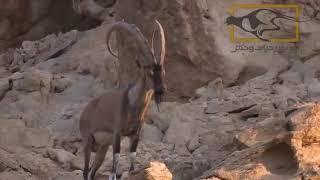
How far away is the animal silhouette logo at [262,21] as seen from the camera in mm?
12539

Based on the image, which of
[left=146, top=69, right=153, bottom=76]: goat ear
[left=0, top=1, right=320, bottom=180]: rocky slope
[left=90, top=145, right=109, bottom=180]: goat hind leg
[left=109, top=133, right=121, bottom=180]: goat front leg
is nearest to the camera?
[left=146, top=69, right=153, bottom=76]: goat ear

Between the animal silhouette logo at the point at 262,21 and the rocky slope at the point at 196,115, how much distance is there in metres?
0.17

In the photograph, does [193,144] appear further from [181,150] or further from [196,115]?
[196,115]

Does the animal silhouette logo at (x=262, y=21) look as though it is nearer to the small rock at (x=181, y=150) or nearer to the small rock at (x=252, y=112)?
the small rock at (x=252, y=112)

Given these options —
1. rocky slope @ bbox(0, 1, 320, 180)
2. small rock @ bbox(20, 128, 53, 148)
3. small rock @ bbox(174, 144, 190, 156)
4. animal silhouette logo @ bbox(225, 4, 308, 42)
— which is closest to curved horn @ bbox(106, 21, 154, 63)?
rocky slope @ bbox(0, 1, 320, 180)

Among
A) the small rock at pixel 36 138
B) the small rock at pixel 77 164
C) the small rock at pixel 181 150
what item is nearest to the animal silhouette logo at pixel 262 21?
Answer: the small rock at pixel 181 150

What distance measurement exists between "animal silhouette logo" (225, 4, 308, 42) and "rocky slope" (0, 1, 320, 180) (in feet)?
0.57

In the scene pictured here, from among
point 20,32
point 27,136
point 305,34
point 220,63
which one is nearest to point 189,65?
point 220,63

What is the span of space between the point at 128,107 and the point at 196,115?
3043 millimetres

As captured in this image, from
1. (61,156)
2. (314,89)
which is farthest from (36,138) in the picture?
(314,89)

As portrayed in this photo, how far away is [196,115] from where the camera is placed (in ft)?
38.8

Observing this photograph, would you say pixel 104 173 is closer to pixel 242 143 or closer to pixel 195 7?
pixel 242 143

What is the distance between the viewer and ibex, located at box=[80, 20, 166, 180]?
8.58 meters

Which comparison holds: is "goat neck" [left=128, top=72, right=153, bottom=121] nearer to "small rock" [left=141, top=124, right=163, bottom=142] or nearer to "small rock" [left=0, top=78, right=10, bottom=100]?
"small rock" [left=141, top=124, right=163, bottom=142]
